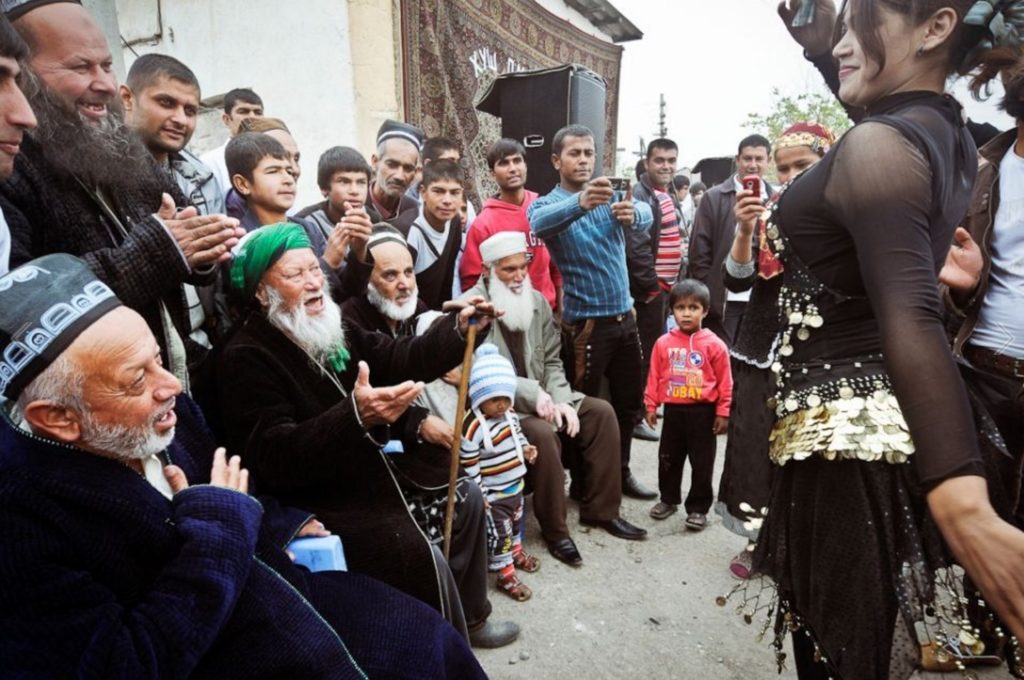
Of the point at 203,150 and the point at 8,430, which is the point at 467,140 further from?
the point at 8,430

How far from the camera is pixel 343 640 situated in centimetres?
152

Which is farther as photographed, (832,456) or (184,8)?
(184,8)

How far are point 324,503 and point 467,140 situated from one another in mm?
6123

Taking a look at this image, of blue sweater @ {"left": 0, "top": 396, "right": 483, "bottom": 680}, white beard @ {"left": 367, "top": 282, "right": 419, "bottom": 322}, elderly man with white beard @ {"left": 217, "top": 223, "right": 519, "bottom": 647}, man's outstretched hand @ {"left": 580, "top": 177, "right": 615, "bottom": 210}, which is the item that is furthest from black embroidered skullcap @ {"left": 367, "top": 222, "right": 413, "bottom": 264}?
blue sweater @ {"left": 0, "top": 396, "right": 483, "bottom": 680}

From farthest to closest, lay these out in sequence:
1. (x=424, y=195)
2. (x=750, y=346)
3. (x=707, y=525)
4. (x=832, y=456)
Answer: (x=424, y=195), (x=707, y=525), (x=750, y=346), (x=832, y=456)

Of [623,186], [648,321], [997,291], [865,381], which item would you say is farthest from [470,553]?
[648,321]

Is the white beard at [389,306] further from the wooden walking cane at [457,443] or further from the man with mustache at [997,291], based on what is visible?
the man with mustache at [997,291]

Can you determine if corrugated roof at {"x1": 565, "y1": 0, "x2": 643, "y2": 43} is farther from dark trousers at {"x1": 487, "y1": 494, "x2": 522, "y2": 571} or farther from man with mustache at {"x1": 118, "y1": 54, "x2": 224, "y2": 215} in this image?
dark trousers at {"x1": 487, "y1": 494, "x2": 522, "y2": 571}

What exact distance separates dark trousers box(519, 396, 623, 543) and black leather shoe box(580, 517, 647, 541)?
0.12ft

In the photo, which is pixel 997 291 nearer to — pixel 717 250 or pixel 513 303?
pixel 513 303

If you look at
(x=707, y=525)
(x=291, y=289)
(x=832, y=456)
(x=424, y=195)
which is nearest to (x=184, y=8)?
(x=424, y=195)

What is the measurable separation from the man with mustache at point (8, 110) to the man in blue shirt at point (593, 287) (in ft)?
8.63

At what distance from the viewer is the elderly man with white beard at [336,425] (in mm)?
1914

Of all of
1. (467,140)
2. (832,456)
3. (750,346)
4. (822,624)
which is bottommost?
(822,624)
